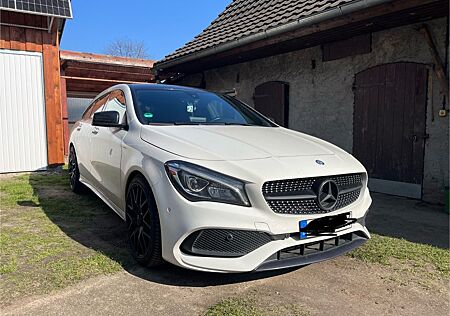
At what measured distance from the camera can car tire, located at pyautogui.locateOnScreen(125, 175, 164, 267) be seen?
96.2 inches

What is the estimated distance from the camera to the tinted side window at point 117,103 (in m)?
3.37

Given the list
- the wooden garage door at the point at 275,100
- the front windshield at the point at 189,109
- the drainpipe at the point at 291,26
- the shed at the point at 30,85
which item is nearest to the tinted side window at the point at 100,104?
the front windshield at the point at 189,109

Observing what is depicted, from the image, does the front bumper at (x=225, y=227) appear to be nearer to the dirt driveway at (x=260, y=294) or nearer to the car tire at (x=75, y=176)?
the dirt driveway at (x=260, y=294)

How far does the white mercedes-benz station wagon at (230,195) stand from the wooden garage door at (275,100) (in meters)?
4.31

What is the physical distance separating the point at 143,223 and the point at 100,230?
1.17 metres

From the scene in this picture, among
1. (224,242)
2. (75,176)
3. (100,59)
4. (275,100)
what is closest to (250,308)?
(224,242)

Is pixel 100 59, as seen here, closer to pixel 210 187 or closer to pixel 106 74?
pixel 106 74

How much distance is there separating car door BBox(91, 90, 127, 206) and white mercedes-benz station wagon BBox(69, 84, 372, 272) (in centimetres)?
5

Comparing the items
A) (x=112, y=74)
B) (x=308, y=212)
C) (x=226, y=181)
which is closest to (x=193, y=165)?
(x=226, y=181)

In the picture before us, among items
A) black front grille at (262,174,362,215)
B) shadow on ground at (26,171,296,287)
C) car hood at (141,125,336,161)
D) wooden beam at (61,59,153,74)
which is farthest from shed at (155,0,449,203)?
wooden beam at (61,59,153,74)

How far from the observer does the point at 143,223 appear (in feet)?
8.64

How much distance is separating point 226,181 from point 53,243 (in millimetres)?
1916

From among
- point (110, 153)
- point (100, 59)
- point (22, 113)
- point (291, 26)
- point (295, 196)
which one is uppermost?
point (100, 59)

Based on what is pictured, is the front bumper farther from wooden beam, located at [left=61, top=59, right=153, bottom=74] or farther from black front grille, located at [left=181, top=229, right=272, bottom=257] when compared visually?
wooden beam, located at [left=61, top=59, right=153, bottom=74]
